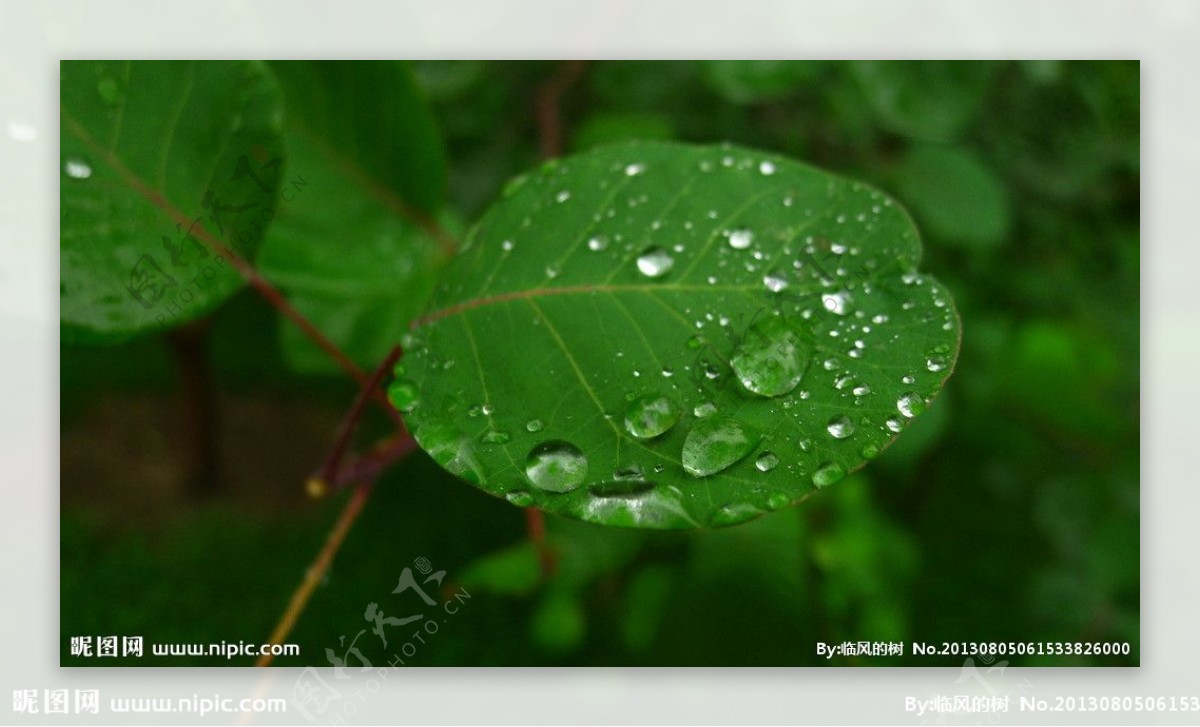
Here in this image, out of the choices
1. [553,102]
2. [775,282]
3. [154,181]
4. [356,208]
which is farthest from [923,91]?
[154,181]

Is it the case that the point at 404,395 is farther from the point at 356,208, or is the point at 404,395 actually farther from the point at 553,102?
the point at 553,102

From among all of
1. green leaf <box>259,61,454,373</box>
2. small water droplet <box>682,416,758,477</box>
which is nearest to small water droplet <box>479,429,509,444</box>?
small water droplet <box>682,416,758,477</box>

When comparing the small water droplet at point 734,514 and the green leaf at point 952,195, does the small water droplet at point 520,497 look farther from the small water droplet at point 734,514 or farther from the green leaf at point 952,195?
the green leaf at point 952,195

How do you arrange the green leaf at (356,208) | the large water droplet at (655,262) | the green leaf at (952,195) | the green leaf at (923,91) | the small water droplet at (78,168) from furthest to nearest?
the green leaf at (952,195)
the green leaf at (923,91)
the green leaf at (356,208)
the small water droplet at (78,168)
the large water droplet at (655,262)

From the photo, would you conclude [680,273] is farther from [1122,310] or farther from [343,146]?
[1122,310]

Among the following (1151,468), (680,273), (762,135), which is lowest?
(1151,468)

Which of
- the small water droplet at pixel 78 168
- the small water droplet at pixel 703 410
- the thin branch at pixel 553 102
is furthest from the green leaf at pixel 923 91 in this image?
the small water droplet at pixel 78 168

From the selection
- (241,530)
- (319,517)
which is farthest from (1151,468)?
(241,530)

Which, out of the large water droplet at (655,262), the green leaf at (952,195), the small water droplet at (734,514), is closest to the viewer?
the small water droplet at (734,514)
